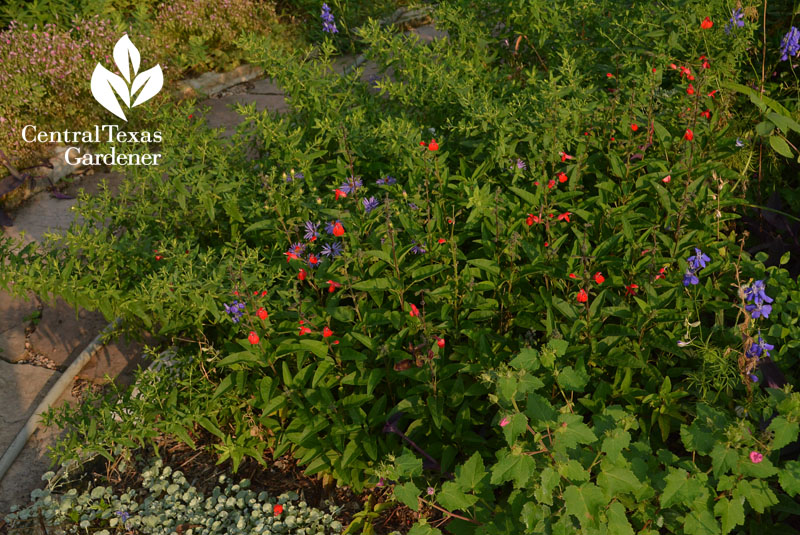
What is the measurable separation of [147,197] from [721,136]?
334 cm

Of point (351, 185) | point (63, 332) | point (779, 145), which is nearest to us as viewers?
point (351, 185)

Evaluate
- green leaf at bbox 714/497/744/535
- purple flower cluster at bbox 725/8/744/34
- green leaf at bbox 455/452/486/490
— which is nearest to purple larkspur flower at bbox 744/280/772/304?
green leaf at bbox 714/497/744/535

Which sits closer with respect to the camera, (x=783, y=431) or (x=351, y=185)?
(x=783, y=431)

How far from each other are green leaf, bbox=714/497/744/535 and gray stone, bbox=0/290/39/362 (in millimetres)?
4181

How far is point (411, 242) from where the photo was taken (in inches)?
131

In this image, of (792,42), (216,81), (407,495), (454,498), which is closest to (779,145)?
(792,42)

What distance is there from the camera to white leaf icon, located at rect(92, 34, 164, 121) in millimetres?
6316

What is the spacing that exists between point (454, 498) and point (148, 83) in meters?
5.74

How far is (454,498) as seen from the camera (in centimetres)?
247

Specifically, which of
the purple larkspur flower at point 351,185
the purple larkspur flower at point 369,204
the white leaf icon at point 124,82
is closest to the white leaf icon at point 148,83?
the white leaf icon at point 124,82

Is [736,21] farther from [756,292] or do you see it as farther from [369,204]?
[369,204]

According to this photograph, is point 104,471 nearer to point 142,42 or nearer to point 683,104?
point 683,104

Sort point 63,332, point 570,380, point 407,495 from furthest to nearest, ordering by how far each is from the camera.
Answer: point 63,332 → point 570,380 → point 407,495

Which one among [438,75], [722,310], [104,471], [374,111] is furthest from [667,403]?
[104,471]
